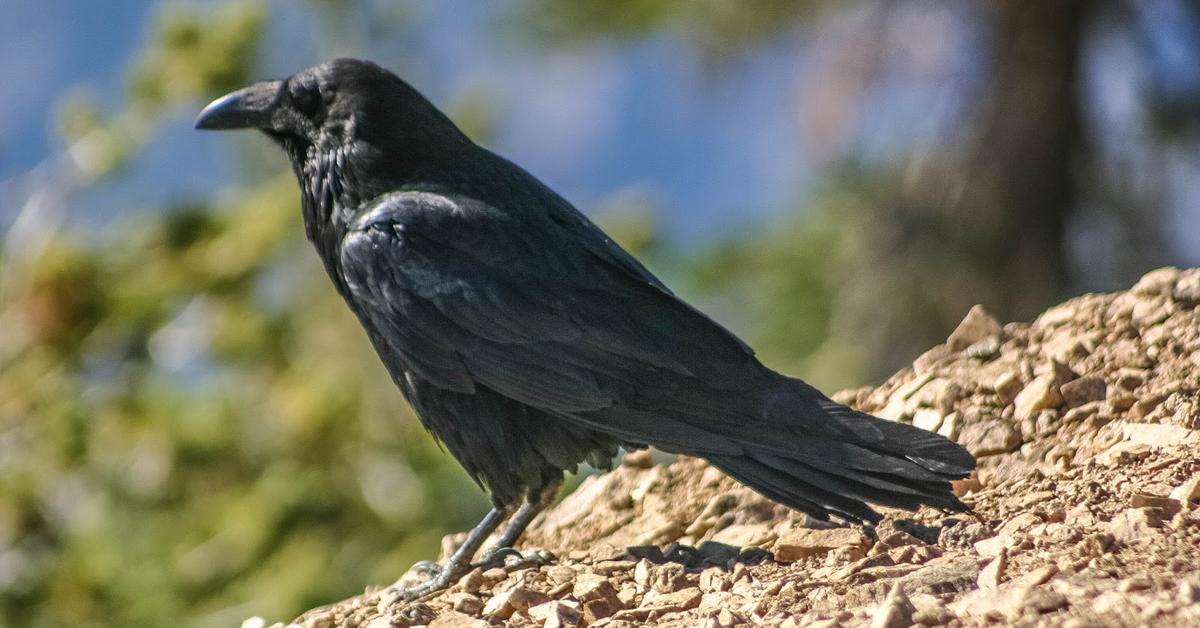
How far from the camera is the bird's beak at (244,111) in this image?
5355mm

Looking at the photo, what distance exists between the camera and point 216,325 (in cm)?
1041

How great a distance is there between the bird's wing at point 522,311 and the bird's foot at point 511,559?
493 mm

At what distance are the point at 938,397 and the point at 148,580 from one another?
17.9 ft

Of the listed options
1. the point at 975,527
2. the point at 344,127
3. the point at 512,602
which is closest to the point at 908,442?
the point at 975,527

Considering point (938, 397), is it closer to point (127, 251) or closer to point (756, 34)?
point (127, 251)

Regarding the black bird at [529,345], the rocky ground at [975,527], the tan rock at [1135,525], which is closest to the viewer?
the rocky ground at [975,527]

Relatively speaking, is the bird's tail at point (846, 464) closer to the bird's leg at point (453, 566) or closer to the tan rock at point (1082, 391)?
the tan rock at point (1082, 391)

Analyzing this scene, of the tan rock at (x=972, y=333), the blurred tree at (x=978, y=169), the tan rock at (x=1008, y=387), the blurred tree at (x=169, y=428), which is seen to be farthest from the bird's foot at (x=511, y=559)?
the blurred tree at (x=978, y=169)

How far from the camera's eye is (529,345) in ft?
15.2

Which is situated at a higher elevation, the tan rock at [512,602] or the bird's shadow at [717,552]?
the bird's shadow at [717,552]

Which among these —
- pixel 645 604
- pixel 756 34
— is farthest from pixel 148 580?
pixel 756 34

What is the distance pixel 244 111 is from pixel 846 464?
268cm

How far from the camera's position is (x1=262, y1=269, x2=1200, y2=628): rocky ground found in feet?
11.3

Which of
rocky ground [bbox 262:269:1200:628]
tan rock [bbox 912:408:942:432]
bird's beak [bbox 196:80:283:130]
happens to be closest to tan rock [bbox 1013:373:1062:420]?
rocky ground [bbox 262:269:1200:628]
